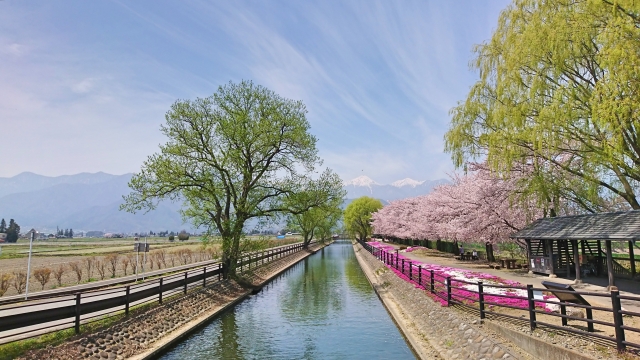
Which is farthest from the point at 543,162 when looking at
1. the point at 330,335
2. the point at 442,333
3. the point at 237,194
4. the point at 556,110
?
the point at 237,194

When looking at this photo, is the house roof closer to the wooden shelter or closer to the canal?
the wooden shelter

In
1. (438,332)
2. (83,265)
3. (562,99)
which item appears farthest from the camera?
(83,265)

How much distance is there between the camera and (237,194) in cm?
2794

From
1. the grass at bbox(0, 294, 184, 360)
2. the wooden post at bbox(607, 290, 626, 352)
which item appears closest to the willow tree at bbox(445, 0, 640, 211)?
the wooden post at bbox(607, 290, 626, 352)

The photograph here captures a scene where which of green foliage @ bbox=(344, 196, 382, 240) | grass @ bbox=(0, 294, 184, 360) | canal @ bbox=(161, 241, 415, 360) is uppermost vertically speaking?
green foliage @ bbox=(344, 196, 382, 240)

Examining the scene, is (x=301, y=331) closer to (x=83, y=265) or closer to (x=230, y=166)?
(x=230, y=166)

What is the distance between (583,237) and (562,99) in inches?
240

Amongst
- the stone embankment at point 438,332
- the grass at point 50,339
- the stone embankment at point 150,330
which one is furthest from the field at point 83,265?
the stone embankment at point 438,332

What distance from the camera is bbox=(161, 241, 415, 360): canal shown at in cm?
1423

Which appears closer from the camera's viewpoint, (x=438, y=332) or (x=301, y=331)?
(x=438, y=332)

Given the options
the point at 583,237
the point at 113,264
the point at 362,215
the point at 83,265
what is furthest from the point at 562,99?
the point at 362,215

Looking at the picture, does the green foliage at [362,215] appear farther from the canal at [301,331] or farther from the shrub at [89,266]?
the canal at [301,331]

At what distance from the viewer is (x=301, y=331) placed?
58.0 feet

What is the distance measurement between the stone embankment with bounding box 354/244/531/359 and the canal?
2.13 feet
